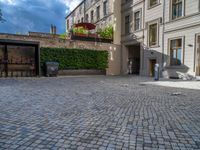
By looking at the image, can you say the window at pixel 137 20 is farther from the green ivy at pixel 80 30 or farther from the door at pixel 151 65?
the green ivy at pixel 80 30

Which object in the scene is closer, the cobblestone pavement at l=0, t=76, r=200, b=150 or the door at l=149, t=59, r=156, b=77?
the cobblestone pavement at l=0, t=76, r=200, b=150

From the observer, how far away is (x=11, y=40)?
1480cm

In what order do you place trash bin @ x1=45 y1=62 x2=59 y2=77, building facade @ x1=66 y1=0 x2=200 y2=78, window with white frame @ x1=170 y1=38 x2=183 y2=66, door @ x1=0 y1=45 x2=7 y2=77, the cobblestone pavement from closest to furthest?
the cobblestone pavement → building facade @ x1=66 y1=0 x2=200 y2=78 → door @ x1=0 y1=45 x2=7 y2=77 → window with white frame @ x1=170 y1=38 x2=183 y2=66 → trash bin @ x1=45 y1=62 x2=59 y2=77

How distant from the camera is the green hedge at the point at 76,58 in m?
16.7

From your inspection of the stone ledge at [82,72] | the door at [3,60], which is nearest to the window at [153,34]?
the stone ledge at [82,72]

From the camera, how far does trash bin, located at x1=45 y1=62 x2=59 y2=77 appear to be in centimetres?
1588

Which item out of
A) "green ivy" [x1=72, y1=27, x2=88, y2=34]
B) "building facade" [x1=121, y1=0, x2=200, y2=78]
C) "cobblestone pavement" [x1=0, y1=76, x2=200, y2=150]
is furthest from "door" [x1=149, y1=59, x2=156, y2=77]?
"cobblestone pavement" [x1=0, y1=76, x2=200, y2=150]

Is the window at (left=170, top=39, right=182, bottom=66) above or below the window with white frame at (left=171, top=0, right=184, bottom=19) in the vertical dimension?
below

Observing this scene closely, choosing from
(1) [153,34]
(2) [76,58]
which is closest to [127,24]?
(1) [153,34]

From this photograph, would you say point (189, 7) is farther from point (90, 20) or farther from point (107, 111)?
point (90, 20)

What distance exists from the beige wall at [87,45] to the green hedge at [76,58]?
19.9 inches

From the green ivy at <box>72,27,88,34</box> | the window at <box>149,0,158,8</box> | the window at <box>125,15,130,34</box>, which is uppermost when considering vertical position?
the window at <box>149,0,158,8</box>

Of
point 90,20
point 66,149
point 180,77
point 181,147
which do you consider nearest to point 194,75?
point 180,77

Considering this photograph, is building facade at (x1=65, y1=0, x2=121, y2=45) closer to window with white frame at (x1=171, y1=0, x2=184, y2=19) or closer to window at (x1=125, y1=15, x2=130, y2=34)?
window at (x1=125, y1=15, x2=130, y2=34)
